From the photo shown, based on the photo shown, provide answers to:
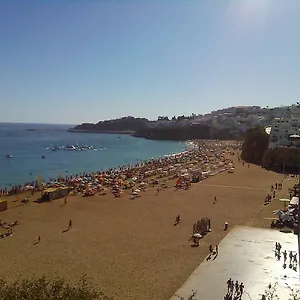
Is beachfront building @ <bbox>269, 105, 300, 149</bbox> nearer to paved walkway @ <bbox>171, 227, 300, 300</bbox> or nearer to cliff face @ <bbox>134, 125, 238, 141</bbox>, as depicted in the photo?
paved walkway @ <bbox>171, 227, 300, 300</bbox>

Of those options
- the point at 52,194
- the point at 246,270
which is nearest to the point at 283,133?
the point at 52,194

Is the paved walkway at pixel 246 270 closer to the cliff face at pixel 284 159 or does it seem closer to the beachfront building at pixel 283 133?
the cliff face at pixel 284 159

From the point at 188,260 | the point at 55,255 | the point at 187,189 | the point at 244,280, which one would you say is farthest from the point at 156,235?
the point at 187,189

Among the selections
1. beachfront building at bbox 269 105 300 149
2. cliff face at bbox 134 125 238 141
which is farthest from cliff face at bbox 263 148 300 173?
cliff face at bbox 134 125 238 141

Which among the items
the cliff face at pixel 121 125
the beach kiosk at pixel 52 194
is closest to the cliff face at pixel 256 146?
the beach kiosk at pixel 52 194

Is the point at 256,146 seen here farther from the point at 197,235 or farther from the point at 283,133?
the point at 197,235
